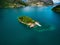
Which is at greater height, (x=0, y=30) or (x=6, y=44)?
(x=6, y=44)

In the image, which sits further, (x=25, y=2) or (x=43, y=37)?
(x=25, y=2)

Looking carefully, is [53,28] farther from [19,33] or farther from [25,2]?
[25,2]

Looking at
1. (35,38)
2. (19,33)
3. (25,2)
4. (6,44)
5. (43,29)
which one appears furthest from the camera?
(25,2)

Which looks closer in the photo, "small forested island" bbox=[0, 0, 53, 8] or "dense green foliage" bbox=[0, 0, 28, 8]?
"small forested island" bbox=[0, 0, 53, 8]

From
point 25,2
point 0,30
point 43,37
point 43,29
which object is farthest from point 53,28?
point 25,2

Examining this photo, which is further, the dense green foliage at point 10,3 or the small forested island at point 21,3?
the dense green foliage at point 10,3

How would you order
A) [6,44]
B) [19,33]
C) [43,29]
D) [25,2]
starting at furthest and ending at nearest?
1. [25,2]
2. [43,29]
3. [19,33]
4. [6,44]

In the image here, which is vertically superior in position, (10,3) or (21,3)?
(10,3)

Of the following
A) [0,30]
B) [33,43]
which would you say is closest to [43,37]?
[33,43]

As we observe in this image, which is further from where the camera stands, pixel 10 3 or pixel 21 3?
pixel 21 3

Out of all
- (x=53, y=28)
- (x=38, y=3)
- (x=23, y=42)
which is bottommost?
(x=38, y=3)
